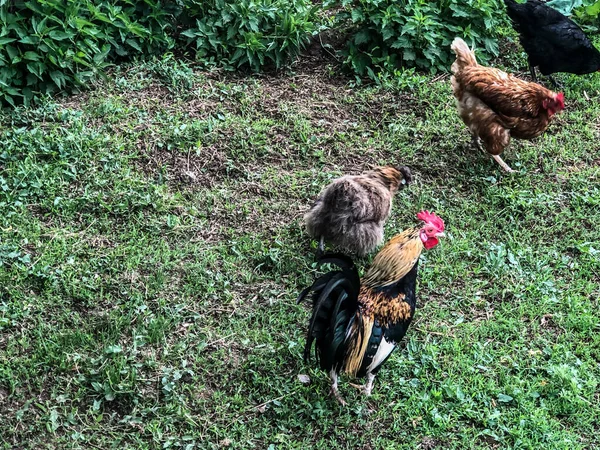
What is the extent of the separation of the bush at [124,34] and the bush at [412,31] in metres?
0.63

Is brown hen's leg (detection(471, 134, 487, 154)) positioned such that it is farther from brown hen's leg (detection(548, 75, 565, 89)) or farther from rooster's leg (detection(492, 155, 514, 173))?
brown hen's leg (detection(548, 75, 565, 89))

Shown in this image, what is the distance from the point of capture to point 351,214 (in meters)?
4.89

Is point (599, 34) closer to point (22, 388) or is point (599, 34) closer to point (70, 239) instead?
point (70, 239)

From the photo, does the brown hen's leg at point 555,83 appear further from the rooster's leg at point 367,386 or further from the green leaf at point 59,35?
the green leaf at point 59,35

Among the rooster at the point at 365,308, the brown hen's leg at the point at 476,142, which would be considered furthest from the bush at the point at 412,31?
the rooster at the point at 365,308

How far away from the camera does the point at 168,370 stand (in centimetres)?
424

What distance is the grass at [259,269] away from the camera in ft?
13.4

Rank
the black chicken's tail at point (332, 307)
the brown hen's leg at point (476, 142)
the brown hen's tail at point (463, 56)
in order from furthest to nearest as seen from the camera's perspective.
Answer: the brown hen's leg at point (476, 142)
the brown hen's tail at point (463, 56)
the black chicken's tail at point (332, 307)

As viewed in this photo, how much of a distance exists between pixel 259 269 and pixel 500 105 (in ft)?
9.48

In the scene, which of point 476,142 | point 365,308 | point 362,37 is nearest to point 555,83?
point 476,142

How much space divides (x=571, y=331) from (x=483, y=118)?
2276mm

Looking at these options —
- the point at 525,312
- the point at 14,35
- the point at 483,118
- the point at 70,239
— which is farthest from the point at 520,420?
the point at 14,35

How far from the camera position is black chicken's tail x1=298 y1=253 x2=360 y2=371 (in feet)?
12.2

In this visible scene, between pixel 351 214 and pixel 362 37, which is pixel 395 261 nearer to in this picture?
pixel 351 214
